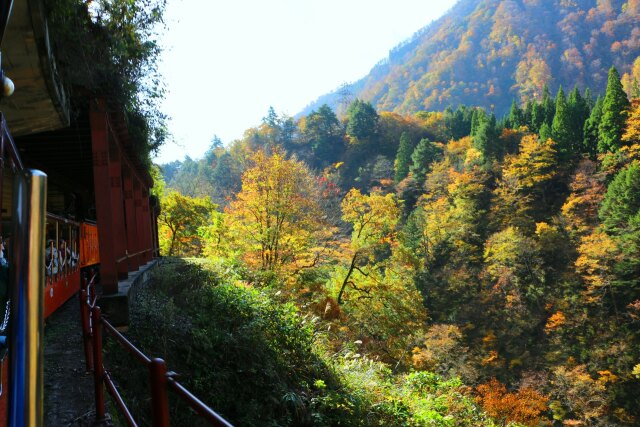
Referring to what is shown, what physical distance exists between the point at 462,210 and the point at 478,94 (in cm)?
7970

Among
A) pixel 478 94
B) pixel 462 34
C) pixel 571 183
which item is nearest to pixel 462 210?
pixel 571 183

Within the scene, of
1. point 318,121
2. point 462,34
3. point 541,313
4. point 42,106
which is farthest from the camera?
point 462,34

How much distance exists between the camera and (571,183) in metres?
41.2

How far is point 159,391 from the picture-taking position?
1792mm

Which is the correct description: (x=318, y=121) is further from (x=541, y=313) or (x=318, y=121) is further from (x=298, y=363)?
(x=298, y=363)

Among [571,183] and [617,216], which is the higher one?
[571,183]

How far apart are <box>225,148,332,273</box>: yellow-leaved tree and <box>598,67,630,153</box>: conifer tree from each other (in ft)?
101

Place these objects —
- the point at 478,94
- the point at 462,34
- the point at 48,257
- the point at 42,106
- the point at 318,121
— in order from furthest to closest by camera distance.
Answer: the point at 462,34
the point at 478,94
the point at 318,121
the point at 48,257
the point at 42,106

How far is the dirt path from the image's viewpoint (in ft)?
12.8

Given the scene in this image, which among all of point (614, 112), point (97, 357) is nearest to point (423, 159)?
point (614, 112)

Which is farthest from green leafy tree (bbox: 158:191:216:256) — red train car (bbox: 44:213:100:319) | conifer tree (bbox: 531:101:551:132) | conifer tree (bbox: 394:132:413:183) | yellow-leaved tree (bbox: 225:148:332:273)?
conifer tree (bbox: 531:101:551:132)

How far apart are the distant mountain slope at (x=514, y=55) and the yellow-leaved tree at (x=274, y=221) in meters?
85.6

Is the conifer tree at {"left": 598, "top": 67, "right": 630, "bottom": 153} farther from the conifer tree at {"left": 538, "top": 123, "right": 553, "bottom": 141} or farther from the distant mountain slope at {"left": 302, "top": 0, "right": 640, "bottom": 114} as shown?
the distant mountain slope at {"left": 302, "top": 0, "right": 640, "bottom": 114}

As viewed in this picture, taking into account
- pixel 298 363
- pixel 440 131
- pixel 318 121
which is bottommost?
pixel 298 363
